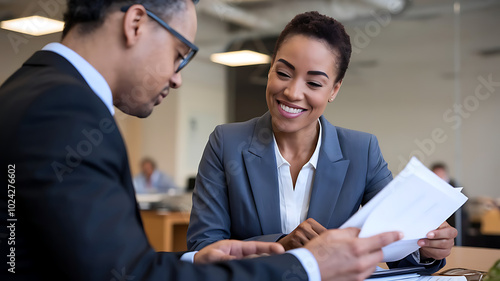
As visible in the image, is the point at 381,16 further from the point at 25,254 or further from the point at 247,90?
the point at 25,254

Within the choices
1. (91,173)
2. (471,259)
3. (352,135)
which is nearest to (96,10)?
(91,173)

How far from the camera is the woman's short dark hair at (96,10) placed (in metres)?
0.91

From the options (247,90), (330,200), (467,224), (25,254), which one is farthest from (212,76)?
(25,254)

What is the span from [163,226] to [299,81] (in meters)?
4.11

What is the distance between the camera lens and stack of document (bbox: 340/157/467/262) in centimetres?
95

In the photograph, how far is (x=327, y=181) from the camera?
1636 millimetres

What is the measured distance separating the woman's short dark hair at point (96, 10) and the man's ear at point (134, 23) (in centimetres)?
2

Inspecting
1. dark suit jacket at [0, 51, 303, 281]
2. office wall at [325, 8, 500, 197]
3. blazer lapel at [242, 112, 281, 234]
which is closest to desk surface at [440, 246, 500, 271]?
blazer lapel at [242, 112, 281, 234]

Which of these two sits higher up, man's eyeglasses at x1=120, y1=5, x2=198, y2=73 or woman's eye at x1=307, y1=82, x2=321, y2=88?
man's eyeglasses at x1=120, y1=5, x2=198, y2=73

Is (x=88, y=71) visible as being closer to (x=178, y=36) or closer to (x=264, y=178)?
(x=178, y=36)

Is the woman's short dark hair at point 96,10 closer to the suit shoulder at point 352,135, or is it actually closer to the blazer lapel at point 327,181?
the blazer lapel at point 327,181

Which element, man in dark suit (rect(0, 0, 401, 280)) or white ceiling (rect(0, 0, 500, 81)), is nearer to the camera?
man in dark suit (rect(0, 0, 401, 280))

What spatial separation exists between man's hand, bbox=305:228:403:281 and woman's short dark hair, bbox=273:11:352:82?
2.88ft

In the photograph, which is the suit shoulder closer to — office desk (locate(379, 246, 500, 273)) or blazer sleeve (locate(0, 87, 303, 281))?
office desk (locate(379, 246, 500, 273))
